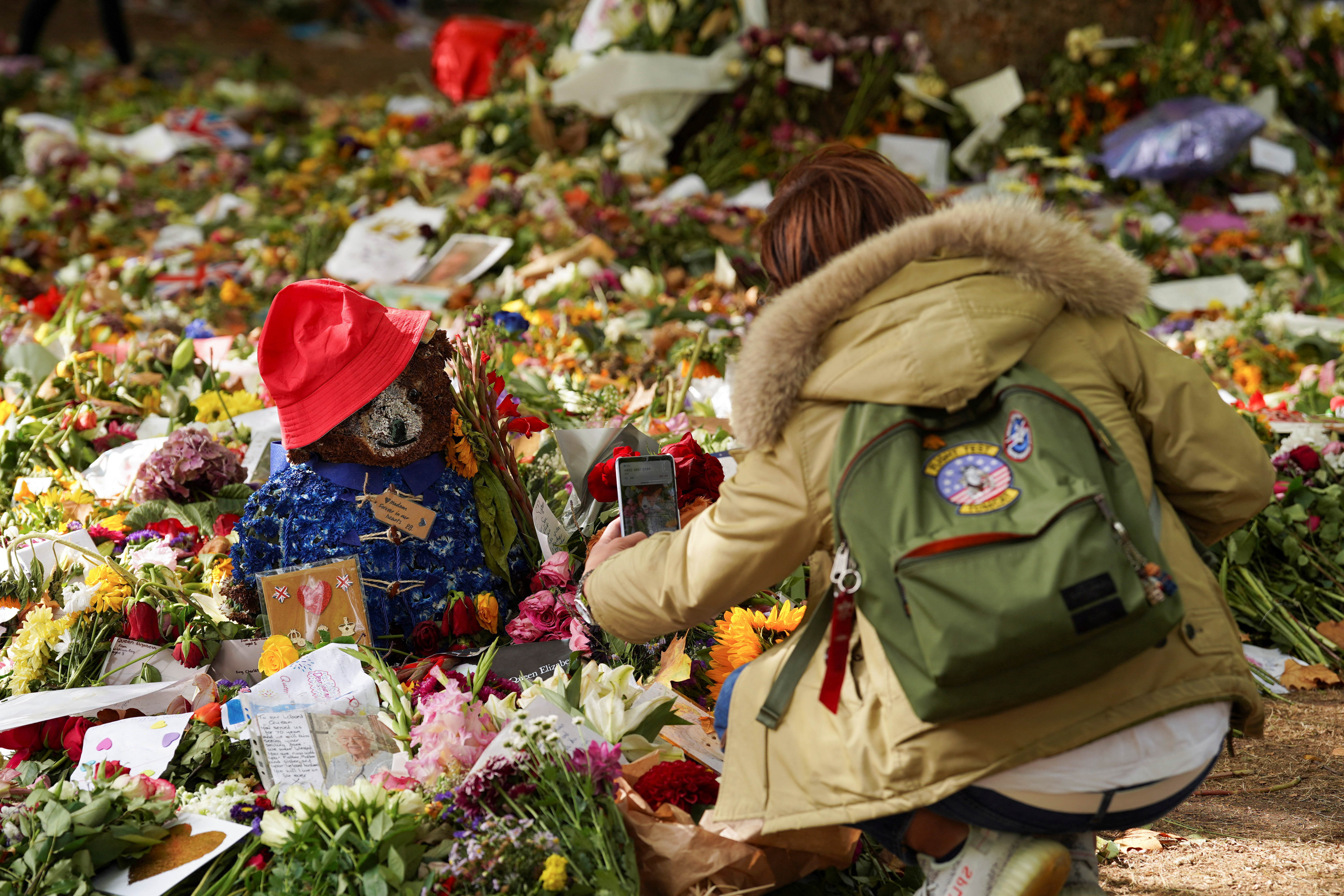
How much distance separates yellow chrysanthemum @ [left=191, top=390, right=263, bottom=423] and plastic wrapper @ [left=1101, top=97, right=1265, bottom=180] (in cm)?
461

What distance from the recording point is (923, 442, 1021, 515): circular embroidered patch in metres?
1.20

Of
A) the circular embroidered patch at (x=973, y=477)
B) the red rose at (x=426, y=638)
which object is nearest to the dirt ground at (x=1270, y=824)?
the circular embroidered patch at (x=973, y=477)

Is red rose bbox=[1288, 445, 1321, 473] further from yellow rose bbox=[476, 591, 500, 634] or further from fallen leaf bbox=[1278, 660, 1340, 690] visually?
yellow rose bbox=[476, 591, 500, 634]

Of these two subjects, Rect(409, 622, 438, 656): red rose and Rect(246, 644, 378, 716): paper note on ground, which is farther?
Rect(409, 622, 438, 656): red rose

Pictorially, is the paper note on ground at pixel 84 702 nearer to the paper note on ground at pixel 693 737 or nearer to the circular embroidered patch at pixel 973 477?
the paper note on ground at pixel 693 737

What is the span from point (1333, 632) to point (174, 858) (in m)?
2.58

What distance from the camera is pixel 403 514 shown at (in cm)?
203

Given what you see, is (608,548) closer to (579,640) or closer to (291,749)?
(579,640)

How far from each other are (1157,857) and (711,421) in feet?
4.65

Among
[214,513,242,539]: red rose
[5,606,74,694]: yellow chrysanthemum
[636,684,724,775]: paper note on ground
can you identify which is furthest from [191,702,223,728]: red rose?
[636,684,724,775]: paper note on ground

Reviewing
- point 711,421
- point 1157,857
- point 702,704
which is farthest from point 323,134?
point 1157,857

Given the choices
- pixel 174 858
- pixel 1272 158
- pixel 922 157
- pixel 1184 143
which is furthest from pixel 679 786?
pixel 1272 158

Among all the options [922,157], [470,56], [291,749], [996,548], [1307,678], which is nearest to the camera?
[996,548]

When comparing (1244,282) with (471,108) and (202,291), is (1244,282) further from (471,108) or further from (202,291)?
(202,291)
